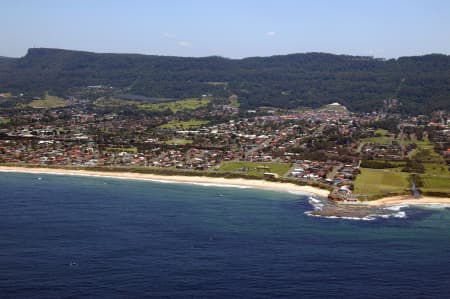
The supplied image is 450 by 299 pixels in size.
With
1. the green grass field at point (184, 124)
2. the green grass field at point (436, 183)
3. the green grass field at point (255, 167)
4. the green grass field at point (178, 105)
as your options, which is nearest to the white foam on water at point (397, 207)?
the green grass field at point (436, 183)

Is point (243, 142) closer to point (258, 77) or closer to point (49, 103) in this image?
point (49, 103)

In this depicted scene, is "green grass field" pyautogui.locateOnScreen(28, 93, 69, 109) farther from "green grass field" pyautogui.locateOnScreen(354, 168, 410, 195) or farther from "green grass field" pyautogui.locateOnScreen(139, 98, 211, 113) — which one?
"green grass field" pyautogui.locateOnScreen(354, 168, 410, 195)

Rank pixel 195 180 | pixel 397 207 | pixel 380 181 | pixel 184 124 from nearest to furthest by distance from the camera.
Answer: pixel 397 207 < pixel 380 181 < pixel 195 180 < pixel 184 124

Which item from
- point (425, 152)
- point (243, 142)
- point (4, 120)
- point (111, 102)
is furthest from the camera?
point (111, 102)

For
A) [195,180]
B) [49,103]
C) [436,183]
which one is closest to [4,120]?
[49,103]

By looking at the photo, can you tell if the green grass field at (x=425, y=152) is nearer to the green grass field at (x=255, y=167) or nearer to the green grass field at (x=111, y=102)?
the green grass field at (x=255, y=167)

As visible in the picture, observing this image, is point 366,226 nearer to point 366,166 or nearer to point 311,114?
point 366,166

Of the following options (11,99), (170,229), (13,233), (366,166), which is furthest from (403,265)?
(11,99)
